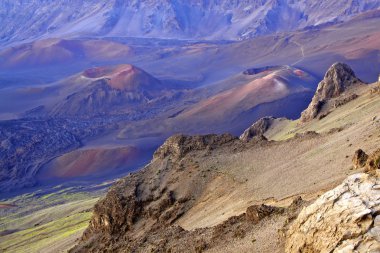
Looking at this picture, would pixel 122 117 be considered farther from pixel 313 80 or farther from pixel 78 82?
pixel 313 80

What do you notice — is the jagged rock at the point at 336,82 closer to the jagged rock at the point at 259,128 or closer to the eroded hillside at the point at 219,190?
the jagged rock at the point at 259,128

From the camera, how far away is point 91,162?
374 ft

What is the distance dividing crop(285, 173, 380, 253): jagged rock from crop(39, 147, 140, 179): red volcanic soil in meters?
89.0

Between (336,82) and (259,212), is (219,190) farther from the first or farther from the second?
(336,82)

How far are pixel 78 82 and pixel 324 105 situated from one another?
131 m

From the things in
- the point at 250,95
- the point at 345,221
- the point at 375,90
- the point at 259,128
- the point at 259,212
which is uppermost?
the point at 345,221

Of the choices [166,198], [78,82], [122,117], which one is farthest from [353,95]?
[78,82]

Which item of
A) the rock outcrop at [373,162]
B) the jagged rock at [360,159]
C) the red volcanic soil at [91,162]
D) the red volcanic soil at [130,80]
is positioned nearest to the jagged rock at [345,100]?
the jagged rock at [360,159]

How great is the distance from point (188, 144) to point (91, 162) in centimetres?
7151

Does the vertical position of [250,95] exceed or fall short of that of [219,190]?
it falls short

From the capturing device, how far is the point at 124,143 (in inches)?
4808

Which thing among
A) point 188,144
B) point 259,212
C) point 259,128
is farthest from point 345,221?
point 259,128

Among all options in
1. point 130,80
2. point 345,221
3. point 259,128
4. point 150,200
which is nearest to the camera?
point 345,221

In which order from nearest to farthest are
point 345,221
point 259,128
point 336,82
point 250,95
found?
1. point 345,221
2. point 336,82
3. point 259,128
4. point 250,95
